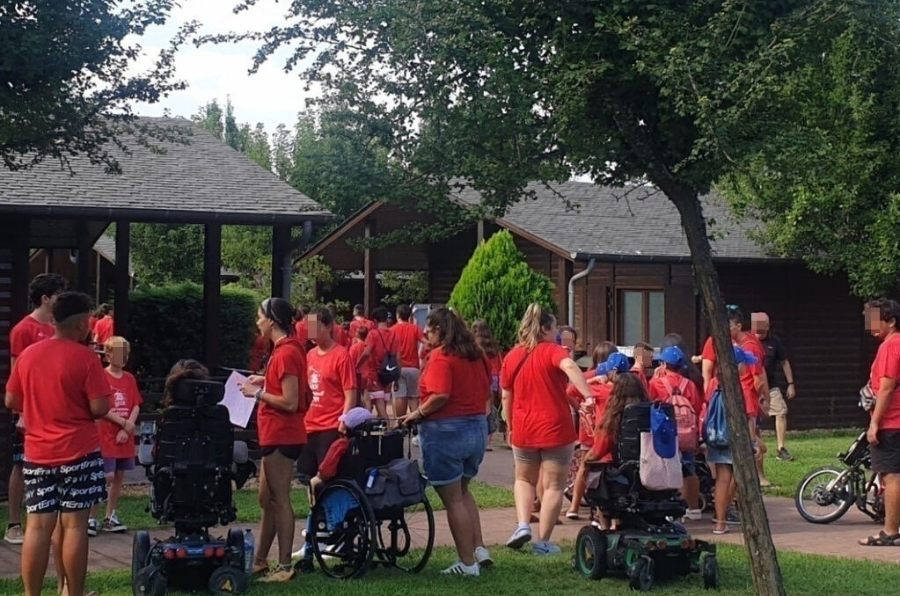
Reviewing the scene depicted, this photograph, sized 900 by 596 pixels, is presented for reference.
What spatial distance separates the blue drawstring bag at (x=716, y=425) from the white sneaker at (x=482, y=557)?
113 inches

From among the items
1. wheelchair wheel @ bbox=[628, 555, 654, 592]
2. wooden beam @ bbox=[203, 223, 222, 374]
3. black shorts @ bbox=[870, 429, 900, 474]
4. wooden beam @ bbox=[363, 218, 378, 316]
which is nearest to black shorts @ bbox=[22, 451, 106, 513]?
wheelchair wheel @ bbox=[628, 555, 654, 592]

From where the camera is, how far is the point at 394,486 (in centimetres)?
862

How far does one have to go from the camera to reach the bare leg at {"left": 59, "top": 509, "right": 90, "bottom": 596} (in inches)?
288

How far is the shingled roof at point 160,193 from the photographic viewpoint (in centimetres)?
1421

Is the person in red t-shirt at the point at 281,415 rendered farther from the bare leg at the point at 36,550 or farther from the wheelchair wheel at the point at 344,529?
the bare leg at the point at 36,550

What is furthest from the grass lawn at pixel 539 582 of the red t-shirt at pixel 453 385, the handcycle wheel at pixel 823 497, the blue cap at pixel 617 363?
the handcycle wheel at pixel 823 497

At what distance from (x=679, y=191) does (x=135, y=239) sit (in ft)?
113

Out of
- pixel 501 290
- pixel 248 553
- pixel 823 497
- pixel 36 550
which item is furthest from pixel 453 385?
pixel 501 290

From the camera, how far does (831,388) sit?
23.0 m

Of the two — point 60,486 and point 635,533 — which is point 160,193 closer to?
point 60,486

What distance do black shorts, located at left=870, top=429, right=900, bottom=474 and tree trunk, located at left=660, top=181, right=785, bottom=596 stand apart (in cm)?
376

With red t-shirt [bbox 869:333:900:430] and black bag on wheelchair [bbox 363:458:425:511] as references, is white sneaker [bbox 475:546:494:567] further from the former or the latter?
red t-shirt [bbox 869:333:900:430]

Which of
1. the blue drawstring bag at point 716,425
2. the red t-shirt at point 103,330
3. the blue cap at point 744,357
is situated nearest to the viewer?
the blue drawstring bag at point 716,425

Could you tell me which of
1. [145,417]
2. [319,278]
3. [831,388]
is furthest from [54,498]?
[319,278]
